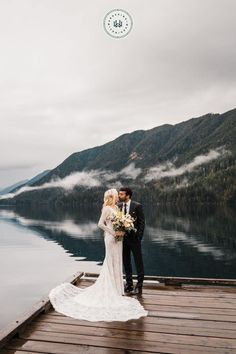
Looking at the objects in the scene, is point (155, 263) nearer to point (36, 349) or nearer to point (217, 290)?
point (217, 290)

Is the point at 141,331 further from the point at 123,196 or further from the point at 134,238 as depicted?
the point at 123,196

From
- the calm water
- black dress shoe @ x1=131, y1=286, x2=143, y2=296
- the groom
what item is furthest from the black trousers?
the calm water

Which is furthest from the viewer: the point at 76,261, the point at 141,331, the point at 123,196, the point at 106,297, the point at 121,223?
the point at 76,261

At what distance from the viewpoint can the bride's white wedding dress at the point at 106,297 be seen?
9328mm

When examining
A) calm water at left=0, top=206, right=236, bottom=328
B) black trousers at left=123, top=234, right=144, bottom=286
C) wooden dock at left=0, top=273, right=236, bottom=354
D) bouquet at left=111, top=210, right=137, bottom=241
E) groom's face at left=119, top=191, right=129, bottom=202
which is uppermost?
groom's face at left=119, top=191, right=129, bottom=202

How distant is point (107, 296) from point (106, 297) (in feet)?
0.18

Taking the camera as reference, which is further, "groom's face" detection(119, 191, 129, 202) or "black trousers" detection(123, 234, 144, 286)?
"groom's face" detection(119, 191, 129, 202)

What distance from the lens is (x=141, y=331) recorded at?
26.7 feet

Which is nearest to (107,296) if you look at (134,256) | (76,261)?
(134,256)

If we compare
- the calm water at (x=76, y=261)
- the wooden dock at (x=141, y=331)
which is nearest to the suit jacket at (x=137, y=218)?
the wooden dock at (x=141, y=331)

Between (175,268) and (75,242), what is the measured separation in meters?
27.4

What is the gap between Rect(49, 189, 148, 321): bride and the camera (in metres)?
9.34

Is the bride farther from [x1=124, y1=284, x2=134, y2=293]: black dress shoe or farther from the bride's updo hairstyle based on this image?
[x1=124, y1=284, x2=134, y2=293]: black dress shoe

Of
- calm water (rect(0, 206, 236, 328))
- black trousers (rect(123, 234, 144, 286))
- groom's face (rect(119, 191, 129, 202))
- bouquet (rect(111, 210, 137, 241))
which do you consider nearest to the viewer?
bouquet (rect(111, 210, 137, 241))
